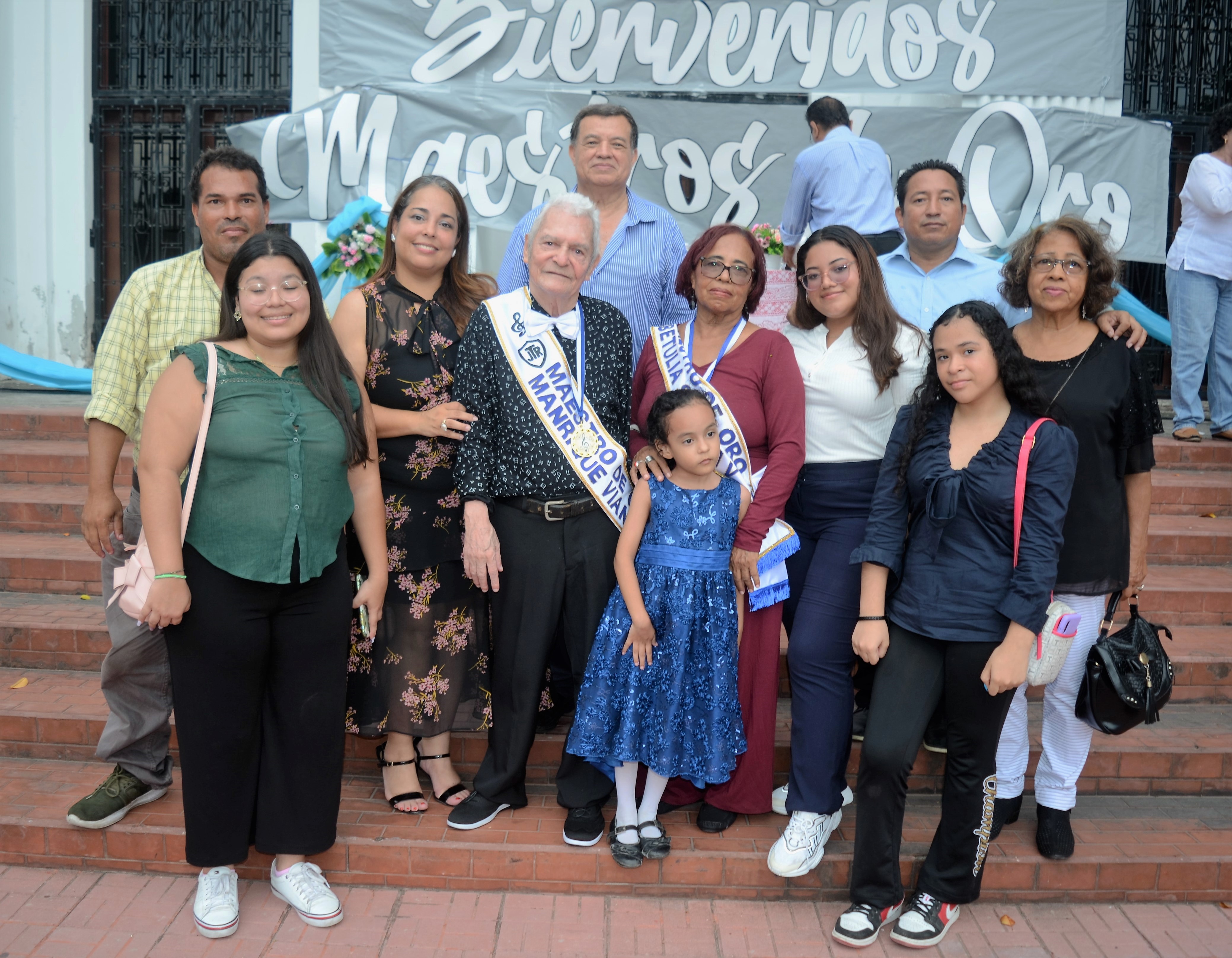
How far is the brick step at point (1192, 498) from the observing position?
17.3ft

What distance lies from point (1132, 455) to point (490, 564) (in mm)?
1994

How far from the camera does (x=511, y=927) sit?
120 inches

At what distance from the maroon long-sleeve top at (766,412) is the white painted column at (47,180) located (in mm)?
6440

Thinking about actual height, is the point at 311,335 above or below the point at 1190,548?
above

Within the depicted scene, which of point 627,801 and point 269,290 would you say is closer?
point 269,290

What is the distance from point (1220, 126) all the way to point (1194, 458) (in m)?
1.96

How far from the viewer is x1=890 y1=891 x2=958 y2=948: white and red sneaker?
2932 millimetres

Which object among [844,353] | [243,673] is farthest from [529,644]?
[844,353]

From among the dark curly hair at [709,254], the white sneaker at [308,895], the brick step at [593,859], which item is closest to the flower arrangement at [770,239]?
the dark curly hair at [709,254]

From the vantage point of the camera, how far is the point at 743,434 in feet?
10.3

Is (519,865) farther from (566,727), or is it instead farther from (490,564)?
(490,564)

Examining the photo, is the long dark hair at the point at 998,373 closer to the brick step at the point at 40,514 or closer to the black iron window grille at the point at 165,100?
the brick step at the point at 40,514

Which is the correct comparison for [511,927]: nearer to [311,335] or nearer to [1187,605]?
[311,335]

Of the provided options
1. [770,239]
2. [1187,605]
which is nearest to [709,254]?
[770,239]
